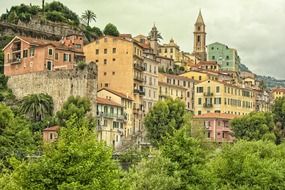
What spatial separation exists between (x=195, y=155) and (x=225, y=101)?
7385cm

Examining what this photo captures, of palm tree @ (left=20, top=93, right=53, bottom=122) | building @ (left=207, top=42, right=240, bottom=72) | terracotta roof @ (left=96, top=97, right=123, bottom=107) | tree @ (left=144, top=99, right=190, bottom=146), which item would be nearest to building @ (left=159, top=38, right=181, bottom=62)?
building @ (left=207, top=42, right=240, bottom=72)

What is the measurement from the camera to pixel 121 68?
100 m

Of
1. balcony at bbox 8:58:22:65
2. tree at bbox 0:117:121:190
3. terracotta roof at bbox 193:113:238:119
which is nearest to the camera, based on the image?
tree at bbox 0:117:121:190

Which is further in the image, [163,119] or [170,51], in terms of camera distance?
[170,51]

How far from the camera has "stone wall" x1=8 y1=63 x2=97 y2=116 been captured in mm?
88188

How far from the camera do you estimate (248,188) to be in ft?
163

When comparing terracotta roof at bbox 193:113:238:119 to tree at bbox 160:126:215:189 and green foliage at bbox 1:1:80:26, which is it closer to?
green foliage at bbox 1:1:80:26

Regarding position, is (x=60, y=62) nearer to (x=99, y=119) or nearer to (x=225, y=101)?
(x=99, y=119)

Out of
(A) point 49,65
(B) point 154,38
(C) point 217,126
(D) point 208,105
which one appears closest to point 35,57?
(A) point 49,65

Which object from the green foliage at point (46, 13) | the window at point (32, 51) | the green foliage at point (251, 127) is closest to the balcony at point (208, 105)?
the green foliage at point (251, 127)

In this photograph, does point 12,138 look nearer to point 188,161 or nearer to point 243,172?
point 188,161

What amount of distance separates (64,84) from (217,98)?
129ft

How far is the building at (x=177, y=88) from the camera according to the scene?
373 ft

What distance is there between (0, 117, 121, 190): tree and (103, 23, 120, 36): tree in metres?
99.0
